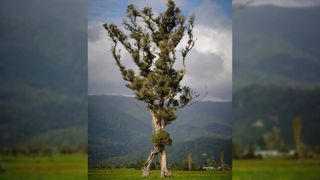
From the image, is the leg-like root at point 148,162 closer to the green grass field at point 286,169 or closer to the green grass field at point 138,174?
the green grass field at point 138,174

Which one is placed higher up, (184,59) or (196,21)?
(196,21)

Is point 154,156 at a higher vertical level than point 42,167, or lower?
higher

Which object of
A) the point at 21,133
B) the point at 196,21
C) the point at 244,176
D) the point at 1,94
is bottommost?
the point at 244,176

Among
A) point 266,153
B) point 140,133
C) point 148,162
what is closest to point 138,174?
point 148,162

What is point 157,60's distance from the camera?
8.30m

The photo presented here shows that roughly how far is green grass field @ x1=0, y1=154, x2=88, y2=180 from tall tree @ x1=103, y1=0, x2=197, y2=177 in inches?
41.9

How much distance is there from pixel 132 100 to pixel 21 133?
1626 mm

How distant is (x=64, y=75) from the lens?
7734mm

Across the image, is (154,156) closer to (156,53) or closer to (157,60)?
(157,60)

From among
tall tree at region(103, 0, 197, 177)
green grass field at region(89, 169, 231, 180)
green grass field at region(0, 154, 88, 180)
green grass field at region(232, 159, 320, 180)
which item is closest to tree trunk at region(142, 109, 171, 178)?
tall tree at region(103, 0, 197, 177)

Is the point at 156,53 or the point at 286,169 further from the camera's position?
the point at 156,53

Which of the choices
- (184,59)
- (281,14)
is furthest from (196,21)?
(281,14)

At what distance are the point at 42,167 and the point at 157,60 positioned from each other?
2193mm

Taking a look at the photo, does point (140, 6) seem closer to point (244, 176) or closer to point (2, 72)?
point (2, 72)
